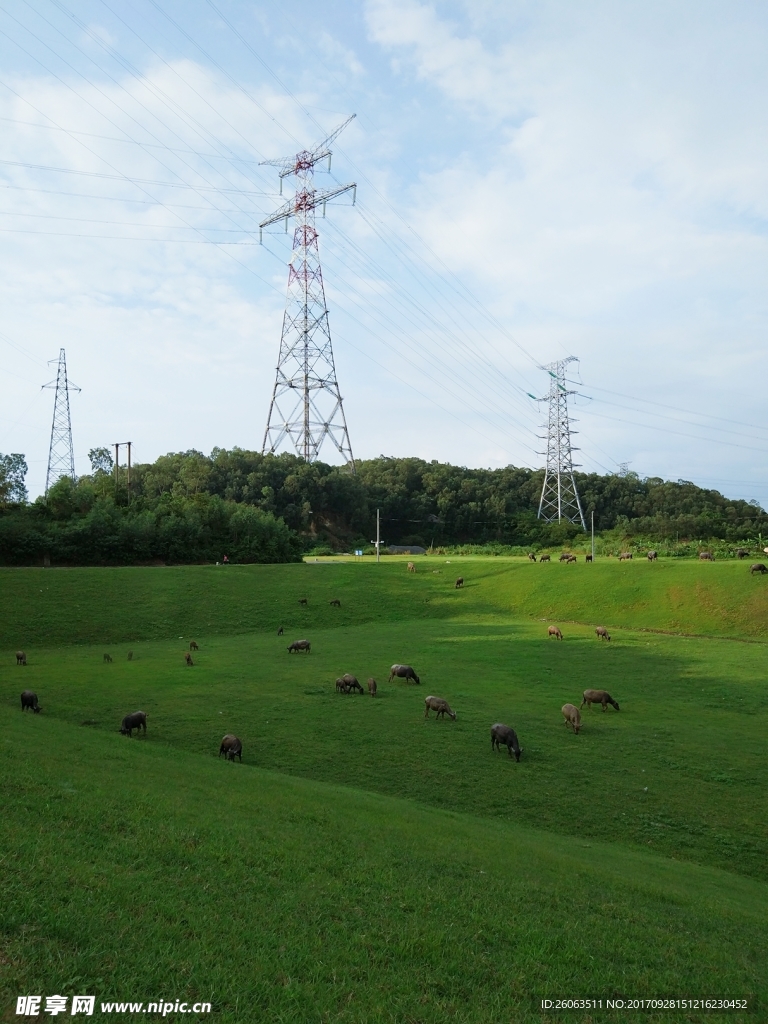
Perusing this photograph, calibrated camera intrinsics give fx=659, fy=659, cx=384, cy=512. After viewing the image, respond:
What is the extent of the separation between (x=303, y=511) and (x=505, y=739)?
7042cm

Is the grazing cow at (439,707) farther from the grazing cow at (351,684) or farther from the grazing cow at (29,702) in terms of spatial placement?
the grazing cow at (29,702)

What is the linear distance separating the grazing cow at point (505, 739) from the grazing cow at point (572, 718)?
2.89 meters

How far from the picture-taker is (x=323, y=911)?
6.41 metres

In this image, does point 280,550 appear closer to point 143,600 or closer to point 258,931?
point 143,600

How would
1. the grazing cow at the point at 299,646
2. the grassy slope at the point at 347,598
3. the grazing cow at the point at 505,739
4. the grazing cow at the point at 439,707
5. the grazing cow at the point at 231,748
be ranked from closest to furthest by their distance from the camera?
1. the grazing cow at the point at 231,748
2. the grazing cow at the point at 505,739
3. the grazing cow at the point at 439,707
4. the grazing cow at the point at 299,646
5. the grassy slope at the point at 347,598

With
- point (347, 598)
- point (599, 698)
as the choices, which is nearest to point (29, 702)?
point (599, 698)

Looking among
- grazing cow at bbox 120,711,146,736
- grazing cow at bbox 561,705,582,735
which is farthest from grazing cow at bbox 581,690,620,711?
grazing cow at bbox 120,711,146,736

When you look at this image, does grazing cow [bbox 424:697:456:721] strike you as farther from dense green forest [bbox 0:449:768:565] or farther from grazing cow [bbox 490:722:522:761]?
dense green forest [bbox 0:449:768:565]

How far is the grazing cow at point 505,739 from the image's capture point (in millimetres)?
16609

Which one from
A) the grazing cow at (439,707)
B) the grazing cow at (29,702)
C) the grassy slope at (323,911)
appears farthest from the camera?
the grazing cow at (439,707)

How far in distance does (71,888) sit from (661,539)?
238ft

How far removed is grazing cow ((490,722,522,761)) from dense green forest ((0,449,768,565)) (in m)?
39.6

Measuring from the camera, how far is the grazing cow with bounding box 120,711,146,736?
17.3m

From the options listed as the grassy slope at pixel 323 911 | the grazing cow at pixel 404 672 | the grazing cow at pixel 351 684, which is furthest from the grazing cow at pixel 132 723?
the grazing cow at pixel 404 672
